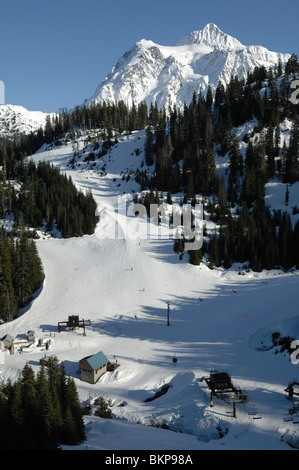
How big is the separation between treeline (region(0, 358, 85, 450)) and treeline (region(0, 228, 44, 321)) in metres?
27.9

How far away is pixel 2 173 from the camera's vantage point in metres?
109

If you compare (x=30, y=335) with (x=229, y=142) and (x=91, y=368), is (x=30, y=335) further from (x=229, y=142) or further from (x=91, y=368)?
(x=229, y=142)

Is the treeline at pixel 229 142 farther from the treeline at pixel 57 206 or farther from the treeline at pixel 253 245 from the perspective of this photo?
the treeline at pixel 57 206

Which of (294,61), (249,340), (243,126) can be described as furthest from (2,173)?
(294,61)

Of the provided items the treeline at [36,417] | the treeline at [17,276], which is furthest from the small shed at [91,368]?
the treeline at [17,276]

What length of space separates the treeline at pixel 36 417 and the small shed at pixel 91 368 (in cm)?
860

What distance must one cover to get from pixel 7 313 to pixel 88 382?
22.3m

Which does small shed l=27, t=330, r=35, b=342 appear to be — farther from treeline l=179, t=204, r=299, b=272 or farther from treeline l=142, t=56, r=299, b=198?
treeline l=142, t=56, r=299, b=198

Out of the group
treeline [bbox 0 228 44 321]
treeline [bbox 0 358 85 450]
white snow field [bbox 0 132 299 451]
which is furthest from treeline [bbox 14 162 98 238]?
treeline [bbox 0 358 85 450]

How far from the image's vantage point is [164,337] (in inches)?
1503

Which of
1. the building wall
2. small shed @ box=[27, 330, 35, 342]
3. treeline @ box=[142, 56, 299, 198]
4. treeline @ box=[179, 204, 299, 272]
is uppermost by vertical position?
treeline @ box=[142, 56, 299, 198]

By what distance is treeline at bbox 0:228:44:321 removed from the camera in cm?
4572

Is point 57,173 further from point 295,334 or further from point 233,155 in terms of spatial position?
point 295,334

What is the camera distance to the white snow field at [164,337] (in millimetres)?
22016
